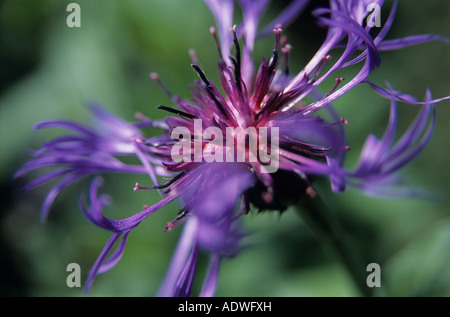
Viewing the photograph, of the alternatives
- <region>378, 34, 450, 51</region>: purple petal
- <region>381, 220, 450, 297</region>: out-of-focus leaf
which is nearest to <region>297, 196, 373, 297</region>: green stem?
<region>381, 220, 450, 297</region>: out-of-focus leaf

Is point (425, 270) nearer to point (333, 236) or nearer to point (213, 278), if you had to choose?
point (333, 236)

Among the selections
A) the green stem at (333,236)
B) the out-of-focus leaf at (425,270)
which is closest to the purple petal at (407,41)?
the green stem at (333,236)

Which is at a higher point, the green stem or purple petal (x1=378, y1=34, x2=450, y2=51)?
purple petal (x1=378, y1=34, x2=450, y2=51)

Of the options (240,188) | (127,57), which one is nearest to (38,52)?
(127,57)

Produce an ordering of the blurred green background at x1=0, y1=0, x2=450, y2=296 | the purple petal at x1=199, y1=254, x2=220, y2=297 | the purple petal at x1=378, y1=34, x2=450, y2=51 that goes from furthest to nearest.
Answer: the blurred green background at x1=0, y1=0, x2=450, y2=296
the purple petal at x1=199, y1=254, x2=220, y2=297
the purple petal at x1=378, y1=34, x2=450, y2=51

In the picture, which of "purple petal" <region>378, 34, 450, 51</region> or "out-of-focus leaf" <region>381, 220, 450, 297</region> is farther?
"out-of-focus leaf" <region>381, 220, 450, 297</region>

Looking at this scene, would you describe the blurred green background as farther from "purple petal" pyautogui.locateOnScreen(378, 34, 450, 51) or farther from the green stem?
"purple petal" pyautogui.locateOnScreen(378, 34, 450, 51)
